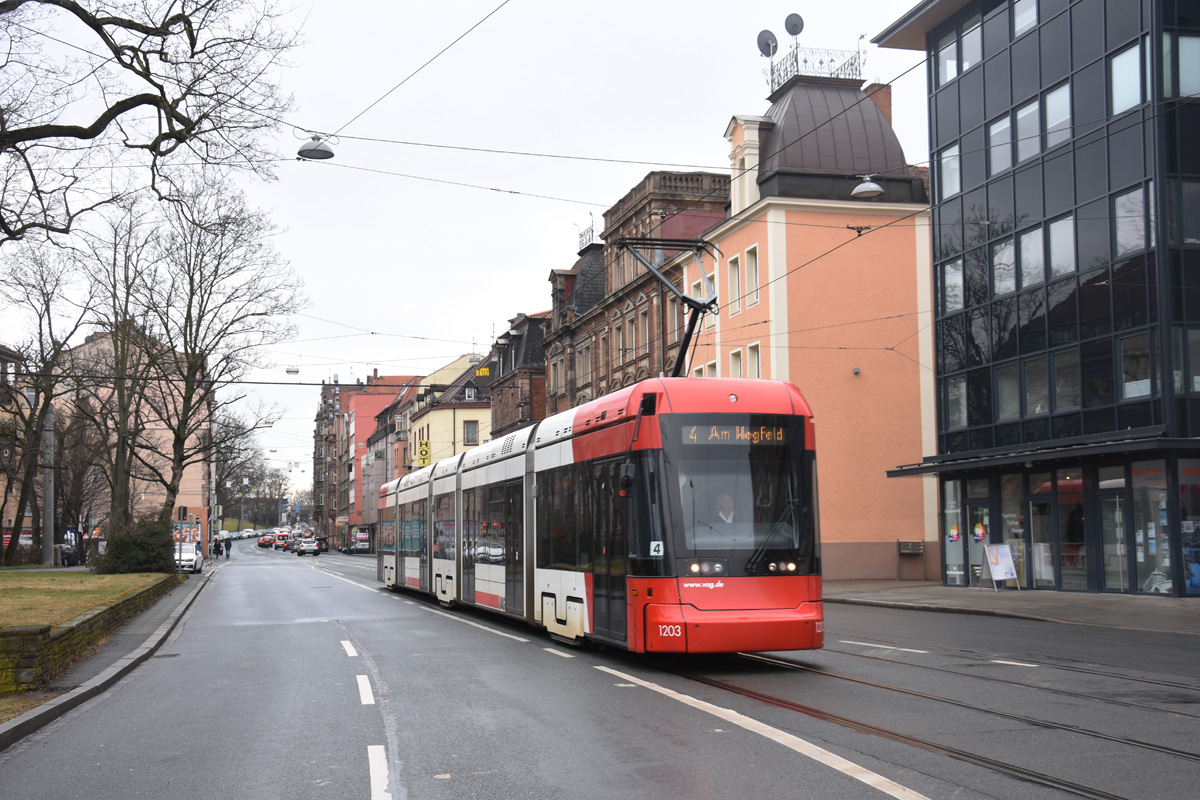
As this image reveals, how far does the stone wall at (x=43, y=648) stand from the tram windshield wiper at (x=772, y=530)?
24.3 ft

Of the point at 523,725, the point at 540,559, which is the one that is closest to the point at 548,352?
the point at 540,559

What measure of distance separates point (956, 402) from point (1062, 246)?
6.19 meters

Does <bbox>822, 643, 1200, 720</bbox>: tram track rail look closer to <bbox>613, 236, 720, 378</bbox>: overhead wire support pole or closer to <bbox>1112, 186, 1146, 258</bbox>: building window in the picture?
<bbox>613, 236, 720, 378</bbox>: overhead wire support pole

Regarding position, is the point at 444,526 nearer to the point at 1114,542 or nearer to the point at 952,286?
the point at 1114,542

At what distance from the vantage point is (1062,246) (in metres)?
27.4

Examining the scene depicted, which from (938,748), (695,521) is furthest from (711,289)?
(938,748)

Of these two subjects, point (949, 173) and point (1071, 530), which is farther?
point (949, 173)

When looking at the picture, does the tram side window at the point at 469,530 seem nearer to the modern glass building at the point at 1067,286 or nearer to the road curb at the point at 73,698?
the road curb at the point at 73,698

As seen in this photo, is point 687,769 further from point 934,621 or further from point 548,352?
point 548,352

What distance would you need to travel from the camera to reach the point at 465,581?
76.6ft

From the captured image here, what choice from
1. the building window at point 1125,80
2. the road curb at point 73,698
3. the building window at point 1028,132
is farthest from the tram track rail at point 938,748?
the building window at point 1028,132

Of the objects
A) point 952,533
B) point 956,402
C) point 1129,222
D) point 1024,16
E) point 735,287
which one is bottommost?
point 952,533

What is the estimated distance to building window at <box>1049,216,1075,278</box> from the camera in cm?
2706

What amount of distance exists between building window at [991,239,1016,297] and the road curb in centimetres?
2102
